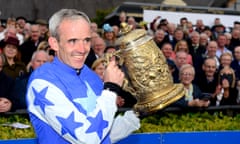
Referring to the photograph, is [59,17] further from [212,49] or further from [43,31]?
[212,49]

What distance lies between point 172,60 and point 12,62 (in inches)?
87.7

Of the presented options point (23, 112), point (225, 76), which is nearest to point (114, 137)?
point (23, 112)

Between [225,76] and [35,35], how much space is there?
2770 mm

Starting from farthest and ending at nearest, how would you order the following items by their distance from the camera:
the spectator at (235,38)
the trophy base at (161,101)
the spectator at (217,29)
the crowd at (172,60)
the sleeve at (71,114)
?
the spectator at (217,29), the spectator at (235,38), the crowd at (172,60), the trophy base at (161,101), the sleeve at (71,114)

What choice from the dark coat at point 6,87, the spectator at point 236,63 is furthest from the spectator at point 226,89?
the dark coat at point 6,87

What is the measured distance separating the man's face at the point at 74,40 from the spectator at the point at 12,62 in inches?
151

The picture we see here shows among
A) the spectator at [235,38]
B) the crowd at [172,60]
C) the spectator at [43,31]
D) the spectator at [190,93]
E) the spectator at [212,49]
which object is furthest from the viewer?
the spectator at [235,38]

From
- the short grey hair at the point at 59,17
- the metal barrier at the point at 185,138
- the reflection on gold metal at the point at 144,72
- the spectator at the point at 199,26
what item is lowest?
the metal barrier at the point at 185,138

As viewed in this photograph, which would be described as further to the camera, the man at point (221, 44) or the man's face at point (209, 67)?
the man at point (221, 44)

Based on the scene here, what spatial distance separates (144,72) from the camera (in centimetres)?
328

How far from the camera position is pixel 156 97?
3.23 m

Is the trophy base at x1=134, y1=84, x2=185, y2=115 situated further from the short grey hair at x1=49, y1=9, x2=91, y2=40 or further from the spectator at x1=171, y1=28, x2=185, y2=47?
the spectator at x1=171, y1=28, x2=185, y2=47

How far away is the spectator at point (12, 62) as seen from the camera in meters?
6.79

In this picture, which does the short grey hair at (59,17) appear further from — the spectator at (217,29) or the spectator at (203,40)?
the spectator at (217,29)
